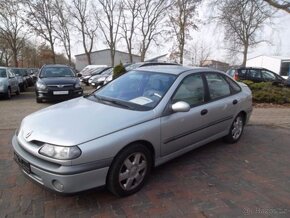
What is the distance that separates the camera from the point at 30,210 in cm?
307

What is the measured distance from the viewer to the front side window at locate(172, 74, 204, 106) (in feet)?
13.0

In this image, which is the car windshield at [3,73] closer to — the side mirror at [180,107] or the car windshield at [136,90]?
the car windshield at [136,90]

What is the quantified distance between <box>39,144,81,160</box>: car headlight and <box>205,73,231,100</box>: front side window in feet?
8.54

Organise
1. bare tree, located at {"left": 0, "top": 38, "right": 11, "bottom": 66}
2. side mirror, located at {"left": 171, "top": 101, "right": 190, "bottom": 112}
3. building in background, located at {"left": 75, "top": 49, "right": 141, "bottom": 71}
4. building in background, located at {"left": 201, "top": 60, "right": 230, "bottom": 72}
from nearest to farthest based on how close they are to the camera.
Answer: side mirror, located at {"left": 171, "top": 101, "right": 190, "bottom": 112} < building in background, located at {"left": 201, "top": 60, "right": 230, "bottom": 72} < bare tree, located at {"left": 0, "top": 38, "right": 11, "bottom": 66} < building in background, located at {"left": 75, "top": 49, "right": 141, "bottom": 71}

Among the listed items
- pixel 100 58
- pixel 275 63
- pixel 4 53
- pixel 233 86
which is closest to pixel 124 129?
pixel 233 86

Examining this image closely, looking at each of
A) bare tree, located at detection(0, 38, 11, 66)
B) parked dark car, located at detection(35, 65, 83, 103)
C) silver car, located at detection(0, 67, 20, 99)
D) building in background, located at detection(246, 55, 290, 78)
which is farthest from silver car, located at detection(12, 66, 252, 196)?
bare tree, located at detection(0, 38, 11, 66)

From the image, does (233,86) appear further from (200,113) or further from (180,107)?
(180,107)

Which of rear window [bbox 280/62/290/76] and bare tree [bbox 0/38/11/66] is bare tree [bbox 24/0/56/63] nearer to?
bare tree [bbox 0/38/11/66]

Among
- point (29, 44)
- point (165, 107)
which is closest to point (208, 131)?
point (165, 107)

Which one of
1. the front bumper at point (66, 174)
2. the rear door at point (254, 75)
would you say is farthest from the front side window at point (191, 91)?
the rear door at point (254, 75)

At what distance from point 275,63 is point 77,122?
36.4 m

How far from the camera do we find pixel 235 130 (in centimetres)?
540

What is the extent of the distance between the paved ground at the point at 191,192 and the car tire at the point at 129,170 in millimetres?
135

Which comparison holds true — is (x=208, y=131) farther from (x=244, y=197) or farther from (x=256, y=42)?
(x=256, y=42)
